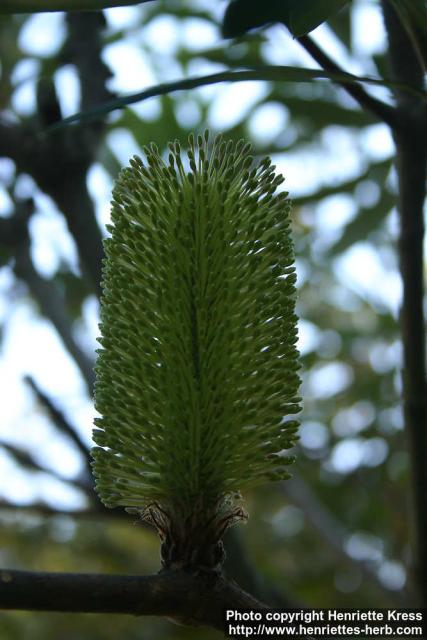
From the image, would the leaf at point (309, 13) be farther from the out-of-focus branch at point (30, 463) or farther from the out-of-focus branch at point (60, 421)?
the out-of-focus branch at point (30, 463)

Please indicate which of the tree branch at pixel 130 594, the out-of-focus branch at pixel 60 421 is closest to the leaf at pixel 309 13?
the tree branch at pixel 130 594

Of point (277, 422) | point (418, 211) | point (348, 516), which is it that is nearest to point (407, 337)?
point (418, 211)

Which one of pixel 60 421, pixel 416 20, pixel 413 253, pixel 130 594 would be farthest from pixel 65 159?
pixel 130 594

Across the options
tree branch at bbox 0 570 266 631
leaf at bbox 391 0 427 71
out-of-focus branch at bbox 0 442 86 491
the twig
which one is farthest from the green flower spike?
the twig

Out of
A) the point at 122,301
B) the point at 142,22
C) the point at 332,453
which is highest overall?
the point at 142,22

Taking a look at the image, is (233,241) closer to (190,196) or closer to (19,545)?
(190,196)

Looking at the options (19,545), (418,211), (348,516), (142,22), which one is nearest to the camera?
(418,211)
